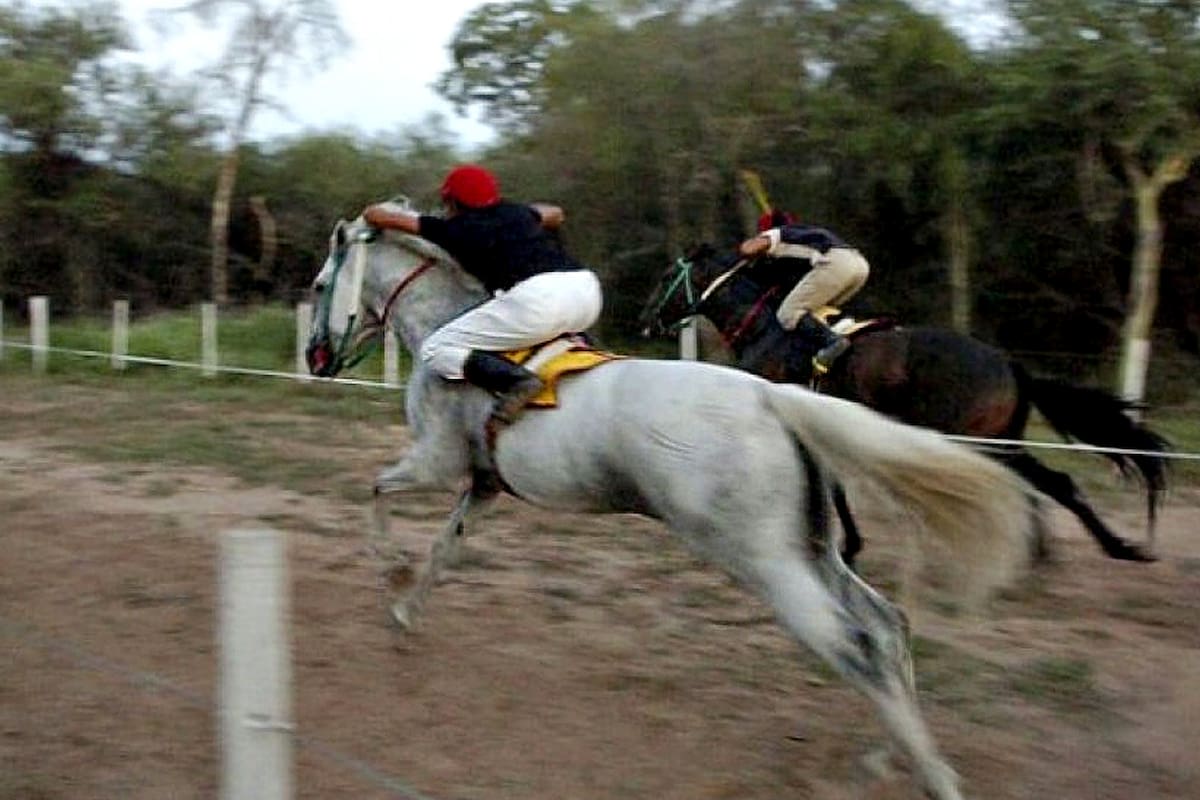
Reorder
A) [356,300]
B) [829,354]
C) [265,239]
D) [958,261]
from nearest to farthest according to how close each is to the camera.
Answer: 1. [356,300]
2. [829,354]
3. [958,261]
4. [265,239]

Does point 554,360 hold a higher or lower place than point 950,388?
higher

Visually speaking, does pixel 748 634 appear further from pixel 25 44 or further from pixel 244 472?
pixel 25 44

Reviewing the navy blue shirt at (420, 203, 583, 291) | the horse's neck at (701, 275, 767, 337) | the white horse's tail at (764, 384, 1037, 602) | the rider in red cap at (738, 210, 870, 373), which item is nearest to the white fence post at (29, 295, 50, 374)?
the horse's neck at (701, 275, 767, 337)

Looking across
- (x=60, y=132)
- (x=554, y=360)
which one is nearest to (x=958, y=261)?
(x=554, y=360)

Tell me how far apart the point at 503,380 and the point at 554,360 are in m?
0.21

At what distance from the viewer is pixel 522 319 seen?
18.8 ft

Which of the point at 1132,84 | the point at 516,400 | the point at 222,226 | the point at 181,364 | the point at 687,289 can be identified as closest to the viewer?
the point at 516,400

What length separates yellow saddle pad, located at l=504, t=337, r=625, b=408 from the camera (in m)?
5.48

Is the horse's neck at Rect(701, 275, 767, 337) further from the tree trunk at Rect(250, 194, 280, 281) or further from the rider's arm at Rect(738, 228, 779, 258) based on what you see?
the tree trunk at Rect(250, 194, 280, 281)

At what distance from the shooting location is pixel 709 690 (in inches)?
229

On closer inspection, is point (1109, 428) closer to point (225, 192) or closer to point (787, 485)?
point (787, 485)

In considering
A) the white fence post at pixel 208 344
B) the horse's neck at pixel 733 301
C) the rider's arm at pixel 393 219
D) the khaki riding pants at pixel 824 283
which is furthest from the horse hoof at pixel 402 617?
the white fence post at pixel 208 344

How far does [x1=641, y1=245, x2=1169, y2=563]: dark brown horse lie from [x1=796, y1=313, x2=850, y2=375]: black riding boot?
0.17ft

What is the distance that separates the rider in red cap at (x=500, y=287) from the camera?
5.71m
